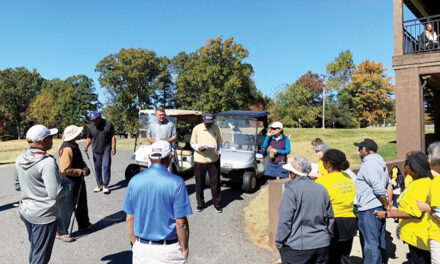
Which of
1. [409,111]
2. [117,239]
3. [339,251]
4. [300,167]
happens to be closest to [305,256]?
[300,167]

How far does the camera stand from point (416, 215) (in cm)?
287

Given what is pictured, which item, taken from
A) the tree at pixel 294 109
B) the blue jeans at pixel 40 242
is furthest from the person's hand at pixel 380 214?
the tree at pixel 294 109

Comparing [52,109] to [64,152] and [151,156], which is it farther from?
[151,156]

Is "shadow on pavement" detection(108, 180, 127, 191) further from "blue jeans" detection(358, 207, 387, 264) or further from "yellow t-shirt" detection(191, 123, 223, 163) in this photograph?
"blue jeans" detection(358, 207, 387, 264)

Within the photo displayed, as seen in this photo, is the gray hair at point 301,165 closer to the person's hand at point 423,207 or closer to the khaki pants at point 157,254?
the person's hand at point 423,207

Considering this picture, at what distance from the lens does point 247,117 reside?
8.76 m

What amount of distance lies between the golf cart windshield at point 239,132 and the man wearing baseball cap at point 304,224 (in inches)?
225

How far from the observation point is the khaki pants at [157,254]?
238 centimetres

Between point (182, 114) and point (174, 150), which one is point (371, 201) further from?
point (182, 114)

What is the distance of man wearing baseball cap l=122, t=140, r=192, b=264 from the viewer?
2.39 m

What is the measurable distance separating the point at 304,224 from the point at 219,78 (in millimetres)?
36428

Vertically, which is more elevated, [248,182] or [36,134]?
[36,134]

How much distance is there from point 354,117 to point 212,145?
146ft

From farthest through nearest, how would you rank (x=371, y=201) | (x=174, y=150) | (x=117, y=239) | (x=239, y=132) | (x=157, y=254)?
1. (x=239, y=132)
2. (x=174, y=150)
3. (x=117, y=239)
4. (x=371, y=201)
5. (x=157, y=254)
